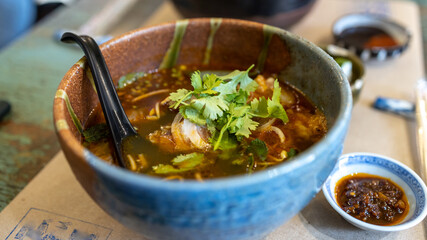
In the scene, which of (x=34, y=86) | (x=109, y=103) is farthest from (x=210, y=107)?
(x=34, y=86)

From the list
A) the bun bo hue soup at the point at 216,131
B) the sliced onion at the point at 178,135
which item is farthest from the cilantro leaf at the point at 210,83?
the sliced onion at the point at 178,135

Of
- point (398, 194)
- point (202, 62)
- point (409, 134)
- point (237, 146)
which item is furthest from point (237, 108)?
point (409, 134)

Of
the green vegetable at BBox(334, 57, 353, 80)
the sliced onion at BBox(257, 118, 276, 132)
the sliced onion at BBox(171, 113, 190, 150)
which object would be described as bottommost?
the green vegetable at BBox(334, 57, 353, 80)

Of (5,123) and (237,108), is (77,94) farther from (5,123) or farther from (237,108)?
(5,123)

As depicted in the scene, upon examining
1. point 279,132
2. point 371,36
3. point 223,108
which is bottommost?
point 371,36

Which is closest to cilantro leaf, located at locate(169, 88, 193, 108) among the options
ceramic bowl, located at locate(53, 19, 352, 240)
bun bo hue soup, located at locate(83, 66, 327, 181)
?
bun bo hue soup, located at locate(83, 66, 327, 181)

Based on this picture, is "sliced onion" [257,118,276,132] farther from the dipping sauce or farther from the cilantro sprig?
the dipping sauce

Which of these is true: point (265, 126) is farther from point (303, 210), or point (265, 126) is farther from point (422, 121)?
point (422, 121)

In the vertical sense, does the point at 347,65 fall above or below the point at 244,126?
below
